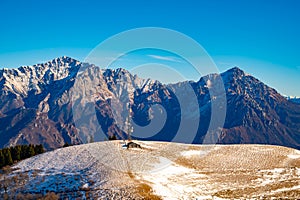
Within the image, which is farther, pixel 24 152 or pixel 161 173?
pixel 24 152

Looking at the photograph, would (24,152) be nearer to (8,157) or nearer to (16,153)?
(16,153)

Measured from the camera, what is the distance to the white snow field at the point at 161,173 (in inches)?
2093

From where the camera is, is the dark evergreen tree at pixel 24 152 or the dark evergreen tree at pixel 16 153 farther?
the dark evergreen tree at pixel 24 152

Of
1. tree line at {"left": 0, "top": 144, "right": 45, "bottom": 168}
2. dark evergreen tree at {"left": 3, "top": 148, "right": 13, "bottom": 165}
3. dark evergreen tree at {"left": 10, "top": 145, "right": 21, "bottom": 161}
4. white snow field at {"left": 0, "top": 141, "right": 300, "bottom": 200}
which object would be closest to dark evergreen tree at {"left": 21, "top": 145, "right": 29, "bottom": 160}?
tree line at {"left": 0, "top": 144, "right": 45, "bottom": 168}

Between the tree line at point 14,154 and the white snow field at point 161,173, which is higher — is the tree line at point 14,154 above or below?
above

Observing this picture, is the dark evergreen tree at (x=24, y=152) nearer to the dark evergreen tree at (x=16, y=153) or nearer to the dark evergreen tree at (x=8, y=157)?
the dark evergreen tree at (x=16, y=153)

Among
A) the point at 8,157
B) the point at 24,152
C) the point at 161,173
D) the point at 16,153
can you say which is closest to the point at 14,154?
the point at 16,153

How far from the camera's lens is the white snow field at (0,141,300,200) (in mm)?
53156

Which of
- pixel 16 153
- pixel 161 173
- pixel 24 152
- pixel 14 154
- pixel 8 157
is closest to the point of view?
pixel 161 173

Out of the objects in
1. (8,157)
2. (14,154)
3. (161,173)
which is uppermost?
(14,154)

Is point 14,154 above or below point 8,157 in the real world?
above

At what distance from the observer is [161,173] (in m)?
65.2

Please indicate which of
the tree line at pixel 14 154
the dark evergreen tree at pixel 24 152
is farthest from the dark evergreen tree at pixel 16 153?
the dark evergreen tree at pixel 24 152

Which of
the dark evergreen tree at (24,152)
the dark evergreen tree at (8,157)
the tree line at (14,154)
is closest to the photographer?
the dark evergreen tree at (8,157)
